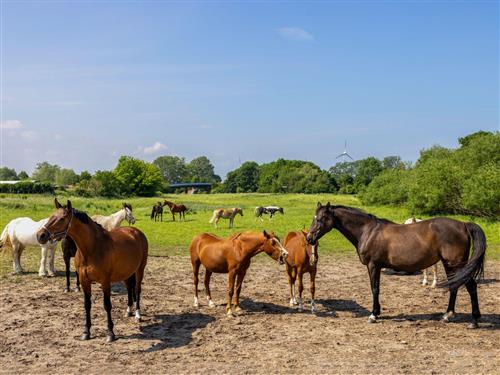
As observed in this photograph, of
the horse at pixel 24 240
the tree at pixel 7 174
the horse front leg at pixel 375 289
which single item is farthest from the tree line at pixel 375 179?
the horse at pixel 24 240

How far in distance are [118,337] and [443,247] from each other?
666cm

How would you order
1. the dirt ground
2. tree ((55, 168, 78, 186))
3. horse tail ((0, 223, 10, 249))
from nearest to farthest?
the dirt ground
horse tail ((0, 223, 10, 249))
tree ((55, 168, 78, 186))

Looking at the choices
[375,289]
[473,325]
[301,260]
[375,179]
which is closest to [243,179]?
[375,179]

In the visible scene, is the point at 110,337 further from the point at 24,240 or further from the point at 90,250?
the point at 24,240

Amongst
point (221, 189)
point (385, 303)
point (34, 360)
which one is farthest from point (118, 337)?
point (221, 189)

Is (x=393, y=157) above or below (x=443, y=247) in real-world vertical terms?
above

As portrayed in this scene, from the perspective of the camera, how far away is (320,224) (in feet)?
31.7

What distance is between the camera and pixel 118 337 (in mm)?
8297

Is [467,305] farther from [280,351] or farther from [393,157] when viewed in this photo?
[393,157]

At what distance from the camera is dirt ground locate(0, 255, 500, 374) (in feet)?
22.8

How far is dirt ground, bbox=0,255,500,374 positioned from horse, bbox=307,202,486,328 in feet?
2.92

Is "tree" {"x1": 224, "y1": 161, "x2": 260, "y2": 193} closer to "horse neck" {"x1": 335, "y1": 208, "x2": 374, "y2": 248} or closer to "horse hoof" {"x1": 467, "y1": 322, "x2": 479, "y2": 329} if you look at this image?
"horse neck" {"x1": 335, "y1": 208, "x2": 374, "y2": 248}

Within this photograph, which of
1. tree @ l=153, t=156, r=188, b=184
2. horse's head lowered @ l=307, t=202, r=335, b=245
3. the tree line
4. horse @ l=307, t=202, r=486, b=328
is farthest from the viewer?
tree @ l=153, t=156, r=188, b=184

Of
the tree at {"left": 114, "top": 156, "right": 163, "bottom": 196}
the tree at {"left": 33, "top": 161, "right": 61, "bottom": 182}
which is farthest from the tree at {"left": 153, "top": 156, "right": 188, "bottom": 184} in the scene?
the tree at {"left": 114, "top": 156, "right": 163, "bottom": 196}
